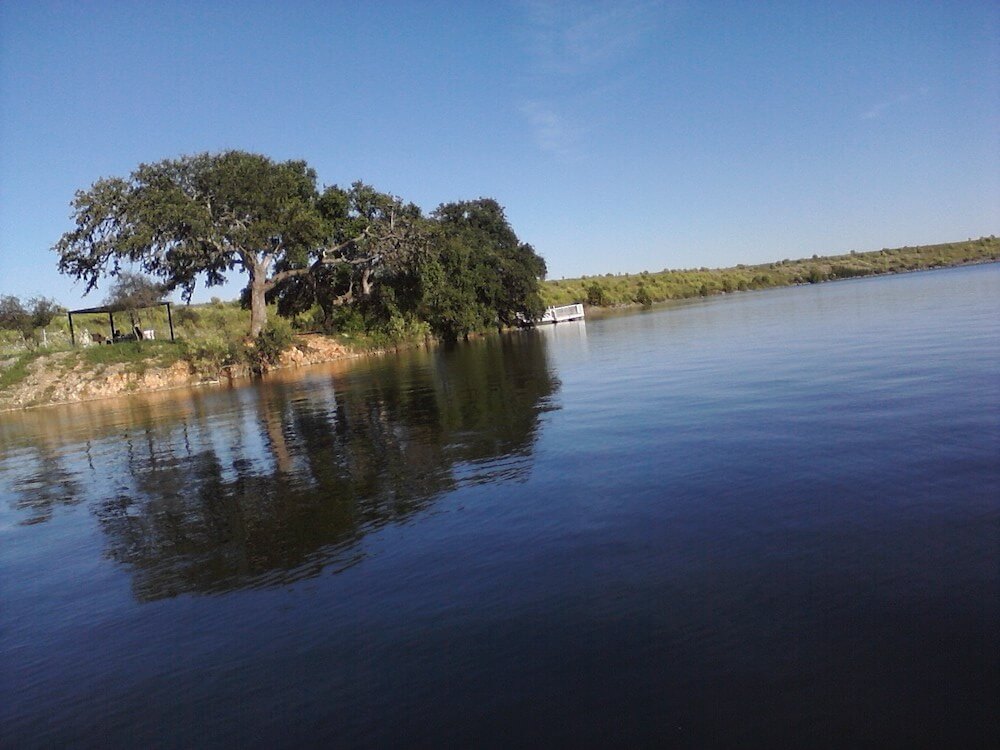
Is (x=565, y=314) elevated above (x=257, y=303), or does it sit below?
below

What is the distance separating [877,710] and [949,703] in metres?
0.45

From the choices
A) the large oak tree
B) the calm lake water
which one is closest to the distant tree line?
the large oak tree

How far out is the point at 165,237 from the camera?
140 ft

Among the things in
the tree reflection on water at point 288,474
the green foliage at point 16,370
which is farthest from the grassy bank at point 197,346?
the tree reflection on water at point 288,474

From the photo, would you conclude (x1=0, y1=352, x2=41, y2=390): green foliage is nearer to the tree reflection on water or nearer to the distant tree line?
the distant tree line

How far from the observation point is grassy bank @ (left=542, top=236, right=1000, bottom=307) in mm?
107750

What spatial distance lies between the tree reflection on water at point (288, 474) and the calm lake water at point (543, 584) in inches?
3.1

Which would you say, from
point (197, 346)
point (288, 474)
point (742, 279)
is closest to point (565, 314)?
point (197, 346)

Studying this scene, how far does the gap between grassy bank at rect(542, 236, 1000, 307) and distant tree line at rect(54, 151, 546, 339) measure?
33589 millimetres

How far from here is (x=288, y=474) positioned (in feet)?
43.0

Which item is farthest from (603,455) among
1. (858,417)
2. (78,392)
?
(78,392)

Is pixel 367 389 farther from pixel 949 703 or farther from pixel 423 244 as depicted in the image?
pixel 423 244

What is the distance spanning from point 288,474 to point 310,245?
39133 mm

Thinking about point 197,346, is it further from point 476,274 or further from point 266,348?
point 476,274
